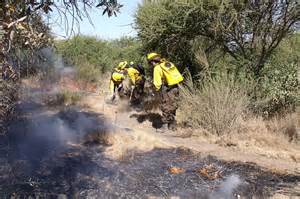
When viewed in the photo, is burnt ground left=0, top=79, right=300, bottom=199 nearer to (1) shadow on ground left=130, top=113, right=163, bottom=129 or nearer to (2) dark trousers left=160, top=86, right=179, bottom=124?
(2) dark trousers left=160, top=86, right=179, bottom=124

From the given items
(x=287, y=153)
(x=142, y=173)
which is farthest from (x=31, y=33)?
(x=287, y=153)

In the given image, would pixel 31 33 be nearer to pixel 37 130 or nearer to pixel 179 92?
pixel 37 130

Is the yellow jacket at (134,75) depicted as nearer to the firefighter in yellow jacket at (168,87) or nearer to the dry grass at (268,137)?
the firefighter in yellow jacket at (168,87)

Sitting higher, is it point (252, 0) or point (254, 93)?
point (252, 0)

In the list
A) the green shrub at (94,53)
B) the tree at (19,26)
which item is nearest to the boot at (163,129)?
the tree at (19,26)

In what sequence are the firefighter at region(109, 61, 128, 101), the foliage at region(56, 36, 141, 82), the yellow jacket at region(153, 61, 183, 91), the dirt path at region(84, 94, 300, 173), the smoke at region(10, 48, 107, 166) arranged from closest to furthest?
the dirt path at region(84, 94, 300, 173)
the smoke at region(10, 48, 107, 166)
the yellow jacket at region(153, 61, 183, 91)
the firefighter at region(109, 61, 128, 101)
the foliage at region(56, 36, 141, 82)

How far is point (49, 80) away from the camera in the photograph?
16234 millimetres

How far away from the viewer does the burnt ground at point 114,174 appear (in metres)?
5.23

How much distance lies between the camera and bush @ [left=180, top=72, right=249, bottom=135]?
8.45 meters

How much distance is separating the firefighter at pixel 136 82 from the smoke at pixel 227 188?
709cm

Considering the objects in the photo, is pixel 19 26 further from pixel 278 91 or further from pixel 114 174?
pixel 278 91

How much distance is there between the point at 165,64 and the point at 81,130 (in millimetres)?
2262

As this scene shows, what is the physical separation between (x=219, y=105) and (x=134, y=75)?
4724 millimetres

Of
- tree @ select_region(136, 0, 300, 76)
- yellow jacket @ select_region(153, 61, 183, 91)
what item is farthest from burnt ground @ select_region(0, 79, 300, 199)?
tree @ select_region(136, 0, 300, 76)
